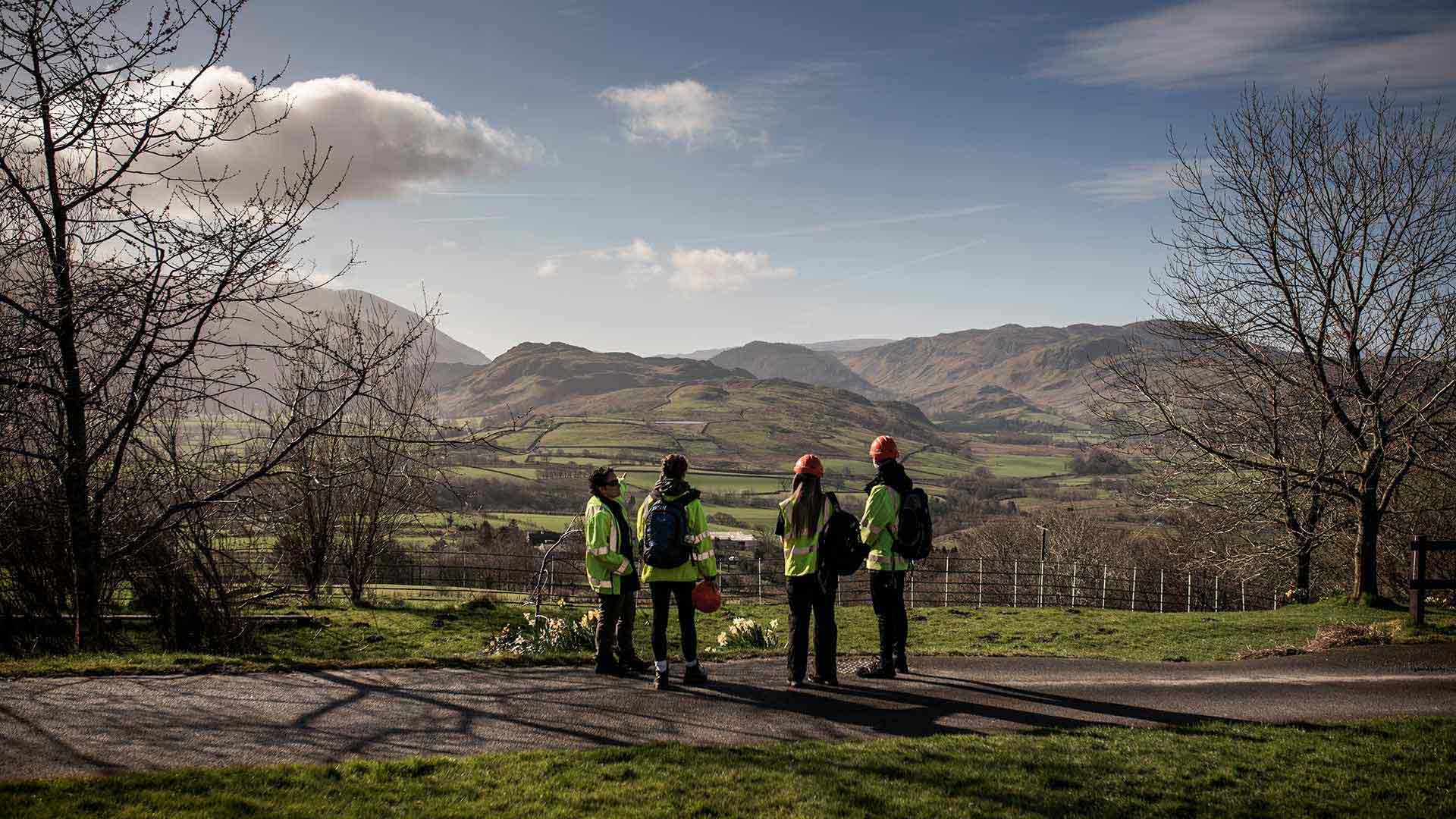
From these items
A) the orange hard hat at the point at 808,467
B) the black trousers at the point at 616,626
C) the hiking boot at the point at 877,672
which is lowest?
the hiking boot at the point at 877,672

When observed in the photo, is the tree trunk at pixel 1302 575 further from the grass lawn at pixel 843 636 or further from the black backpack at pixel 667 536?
the black backpack at pixel 667 536

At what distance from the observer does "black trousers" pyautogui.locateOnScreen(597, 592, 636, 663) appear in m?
8.66

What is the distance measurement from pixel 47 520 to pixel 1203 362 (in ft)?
77.9

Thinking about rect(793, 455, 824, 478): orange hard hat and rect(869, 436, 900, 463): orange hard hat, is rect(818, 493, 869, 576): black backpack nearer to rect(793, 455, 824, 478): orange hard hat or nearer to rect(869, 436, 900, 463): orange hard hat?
rect(793, 455, 824, 478): orange hard hat

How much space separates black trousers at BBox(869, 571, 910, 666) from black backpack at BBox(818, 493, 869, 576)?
1.98 ft

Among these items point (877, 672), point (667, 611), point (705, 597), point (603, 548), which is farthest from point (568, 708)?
point (877, 672)

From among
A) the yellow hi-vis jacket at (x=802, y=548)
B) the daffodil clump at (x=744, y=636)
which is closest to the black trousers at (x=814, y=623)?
the yellow hi-vis jacket at (x=802, y=548)

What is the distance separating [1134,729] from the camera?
24.3ft

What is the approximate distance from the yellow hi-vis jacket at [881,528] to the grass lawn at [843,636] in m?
2.95

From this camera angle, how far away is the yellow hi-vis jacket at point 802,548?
8148 millimetres

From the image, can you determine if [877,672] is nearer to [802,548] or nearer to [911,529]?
[911,529]

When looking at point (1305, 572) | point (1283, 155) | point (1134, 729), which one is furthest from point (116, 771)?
point (1305, 572)

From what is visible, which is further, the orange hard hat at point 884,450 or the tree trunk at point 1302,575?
the tree trunk at point 1302,575

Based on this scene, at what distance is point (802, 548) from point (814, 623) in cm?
92
